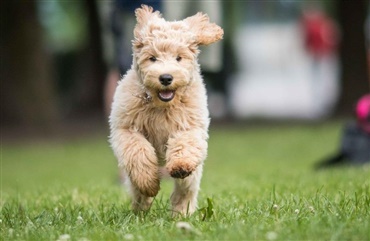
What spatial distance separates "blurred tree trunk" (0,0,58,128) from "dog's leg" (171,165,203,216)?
12.2m

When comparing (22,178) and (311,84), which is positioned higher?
(22,178)

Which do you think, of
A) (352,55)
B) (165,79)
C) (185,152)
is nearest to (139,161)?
(185,152)

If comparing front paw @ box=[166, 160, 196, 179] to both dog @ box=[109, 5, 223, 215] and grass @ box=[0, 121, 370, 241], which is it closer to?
dog @ box=[109, 5, 223, 215]

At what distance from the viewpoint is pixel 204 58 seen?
7.34m

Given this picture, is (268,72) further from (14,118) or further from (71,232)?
(71,232)

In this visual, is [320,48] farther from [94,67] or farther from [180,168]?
[180,168]

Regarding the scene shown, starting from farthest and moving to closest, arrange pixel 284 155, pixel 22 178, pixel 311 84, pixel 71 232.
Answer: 1. pixel 311 84
2. pixel 284 155
3. pixel 22 178
4. pixel 71 232

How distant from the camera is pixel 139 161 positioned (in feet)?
16.4

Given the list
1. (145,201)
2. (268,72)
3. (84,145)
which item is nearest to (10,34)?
(84,145)

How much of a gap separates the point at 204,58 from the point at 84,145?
385 inches

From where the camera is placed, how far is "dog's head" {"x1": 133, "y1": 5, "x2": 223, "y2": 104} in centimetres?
489

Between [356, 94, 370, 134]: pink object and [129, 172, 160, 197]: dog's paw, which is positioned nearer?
[129, 172, 160, 197]: dog's paw

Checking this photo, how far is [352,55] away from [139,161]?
1523 cm

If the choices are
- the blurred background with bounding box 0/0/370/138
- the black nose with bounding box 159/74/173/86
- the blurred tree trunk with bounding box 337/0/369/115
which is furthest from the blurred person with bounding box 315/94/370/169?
the blurred tree trunk with bounding box 337/0/369/115
